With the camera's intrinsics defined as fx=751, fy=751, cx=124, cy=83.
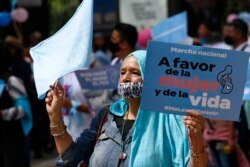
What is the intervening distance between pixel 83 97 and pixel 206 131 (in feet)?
3.97

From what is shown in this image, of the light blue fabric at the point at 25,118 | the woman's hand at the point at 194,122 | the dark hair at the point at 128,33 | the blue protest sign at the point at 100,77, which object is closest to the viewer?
the woman's hand at the point at 194,122

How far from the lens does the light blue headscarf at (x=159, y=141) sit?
12.6 feet

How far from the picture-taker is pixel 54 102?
161 inches

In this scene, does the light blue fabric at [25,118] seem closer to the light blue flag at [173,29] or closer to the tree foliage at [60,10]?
the light blue flag at [173,29]

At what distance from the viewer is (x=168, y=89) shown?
12.2ft

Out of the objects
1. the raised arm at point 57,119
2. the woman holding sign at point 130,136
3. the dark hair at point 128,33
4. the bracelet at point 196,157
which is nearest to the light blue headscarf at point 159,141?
the woman holding sign at point 130,136

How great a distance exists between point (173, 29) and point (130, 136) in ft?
12.6

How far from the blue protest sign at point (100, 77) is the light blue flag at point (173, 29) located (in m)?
1.20

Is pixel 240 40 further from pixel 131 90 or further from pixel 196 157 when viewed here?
pixel 196 157

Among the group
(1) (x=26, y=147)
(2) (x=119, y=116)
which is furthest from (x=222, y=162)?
(2) (x=119, y=116)

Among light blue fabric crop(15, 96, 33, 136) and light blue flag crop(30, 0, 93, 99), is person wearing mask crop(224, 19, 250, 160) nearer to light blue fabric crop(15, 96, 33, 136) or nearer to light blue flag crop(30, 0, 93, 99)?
light blue fabric crop(15, 96, 33, 136)

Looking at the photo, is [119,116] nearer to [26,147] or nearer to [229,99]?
[229,99]

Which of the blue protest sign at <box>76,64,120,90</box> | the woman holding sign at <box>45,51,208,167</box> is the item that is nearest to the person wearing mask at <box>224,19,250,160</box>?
the blue protest sign at <box>76,64,120,90</box>

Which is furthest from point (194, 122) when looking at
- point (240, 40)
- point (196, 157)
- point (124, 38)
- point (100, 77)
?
point (240, 40)
